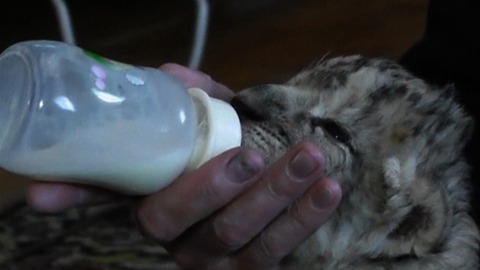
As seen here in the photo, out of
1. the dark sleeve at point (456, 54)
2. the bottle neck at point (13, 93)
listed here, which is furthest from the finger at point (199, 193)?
the dark sleeve at point (456, 54)

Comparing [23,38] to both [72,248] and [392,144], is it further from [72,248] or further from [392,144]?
[392,144]

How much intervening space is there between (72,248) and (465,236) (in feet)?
3.30

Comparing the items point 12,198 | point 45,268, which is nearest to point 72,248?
point 45,268

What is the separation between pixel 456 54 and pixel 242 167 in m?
0.60

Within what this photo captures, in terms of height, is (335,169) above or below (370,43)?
above

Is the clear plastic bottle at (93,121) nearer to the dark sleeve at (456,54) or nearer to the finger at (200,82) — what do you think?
the finger at (200,82)

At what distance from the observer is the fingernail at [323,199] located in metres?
0.91

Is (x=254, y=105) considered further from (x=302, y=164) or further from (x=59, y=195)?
(x=59, y=195)

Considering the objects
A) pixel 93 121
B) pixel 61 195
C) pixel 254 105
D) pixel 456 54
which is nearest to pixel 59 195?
pixel 61 195

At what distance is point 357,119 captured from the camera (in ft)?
3.27

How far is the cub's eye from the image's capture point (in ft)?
3.21

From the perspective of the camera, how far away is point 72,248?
1.87 meters

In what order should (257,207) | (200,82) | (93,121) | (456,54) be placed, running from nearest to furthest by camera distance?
(93,121) → (257,207) → (200,82) → (456,54)

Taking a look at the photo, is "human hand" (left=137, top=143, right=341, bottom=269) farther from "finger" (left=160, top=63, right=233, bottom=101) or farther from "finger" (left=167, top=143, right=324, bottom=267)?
"finger" (left=160, top=63, right=233, bottom=101)
